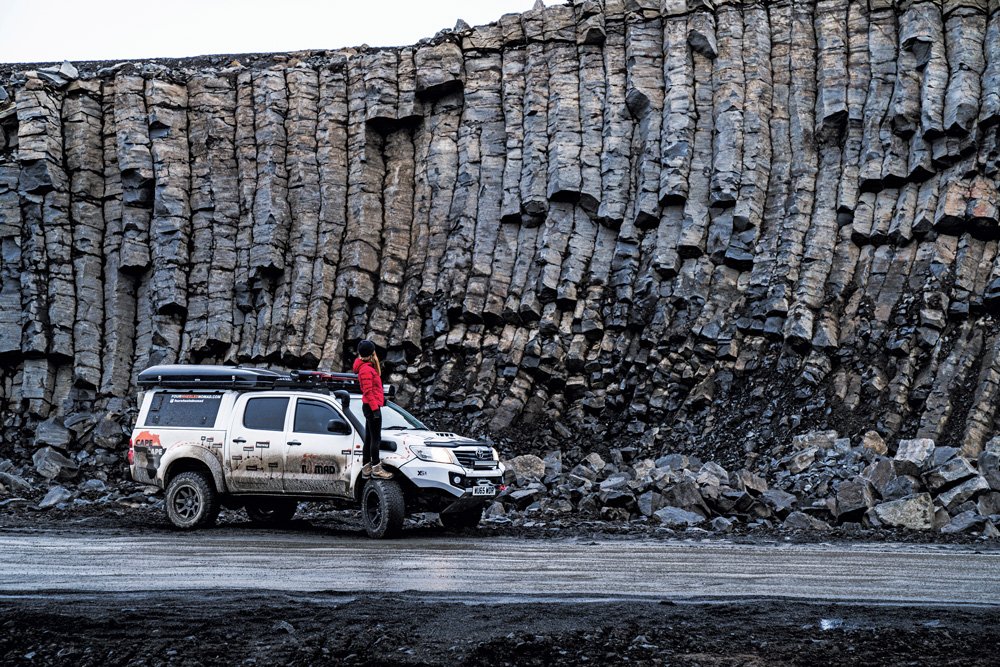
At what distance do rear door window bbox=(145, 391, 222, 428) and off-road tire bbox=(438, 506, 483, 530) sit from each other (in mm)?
3495

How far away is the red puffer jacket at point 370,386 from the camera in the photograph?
12.5 metres

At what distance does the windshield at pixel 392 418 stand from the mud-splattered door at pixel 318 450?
24 centimetres

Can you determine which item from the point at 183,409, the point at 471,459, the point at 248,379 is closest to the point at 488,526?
the point at 471,459

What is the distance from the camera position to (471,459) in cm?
1294

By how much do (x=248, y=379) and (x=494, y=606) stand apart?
24.2ft

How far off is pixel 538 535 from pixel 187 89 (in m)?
20.9

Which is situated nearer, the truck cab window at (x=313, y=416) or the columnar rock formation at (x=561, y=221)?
the truck cab window at (x=313, y=416)

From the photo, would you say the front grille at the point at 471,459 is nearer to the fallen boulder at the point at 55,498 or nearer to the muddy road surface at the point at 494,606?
the muddy road surface at the point at 494,606

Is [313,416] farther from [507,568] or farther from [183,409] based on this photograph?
[507,568]

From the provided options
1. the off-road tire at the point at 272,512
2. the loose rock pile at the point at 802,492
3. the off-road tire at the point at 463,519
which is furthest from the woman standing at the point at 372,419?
the loose rock pile at the point at 802,492

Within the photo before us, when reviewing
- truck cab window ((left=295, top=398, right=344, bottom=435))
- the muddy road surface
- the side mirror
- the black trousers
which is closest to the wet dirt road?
the muddy road surface

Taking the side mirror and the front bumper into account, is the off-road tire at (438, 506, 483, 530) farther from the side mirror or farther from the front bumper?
the side mirror

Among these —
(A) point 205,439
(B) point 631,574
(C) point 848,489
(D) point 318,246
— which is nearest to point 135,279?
(D) point 318,246

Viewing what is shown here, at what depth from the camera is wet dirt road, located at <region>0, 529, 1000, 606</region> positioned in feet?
26.9
